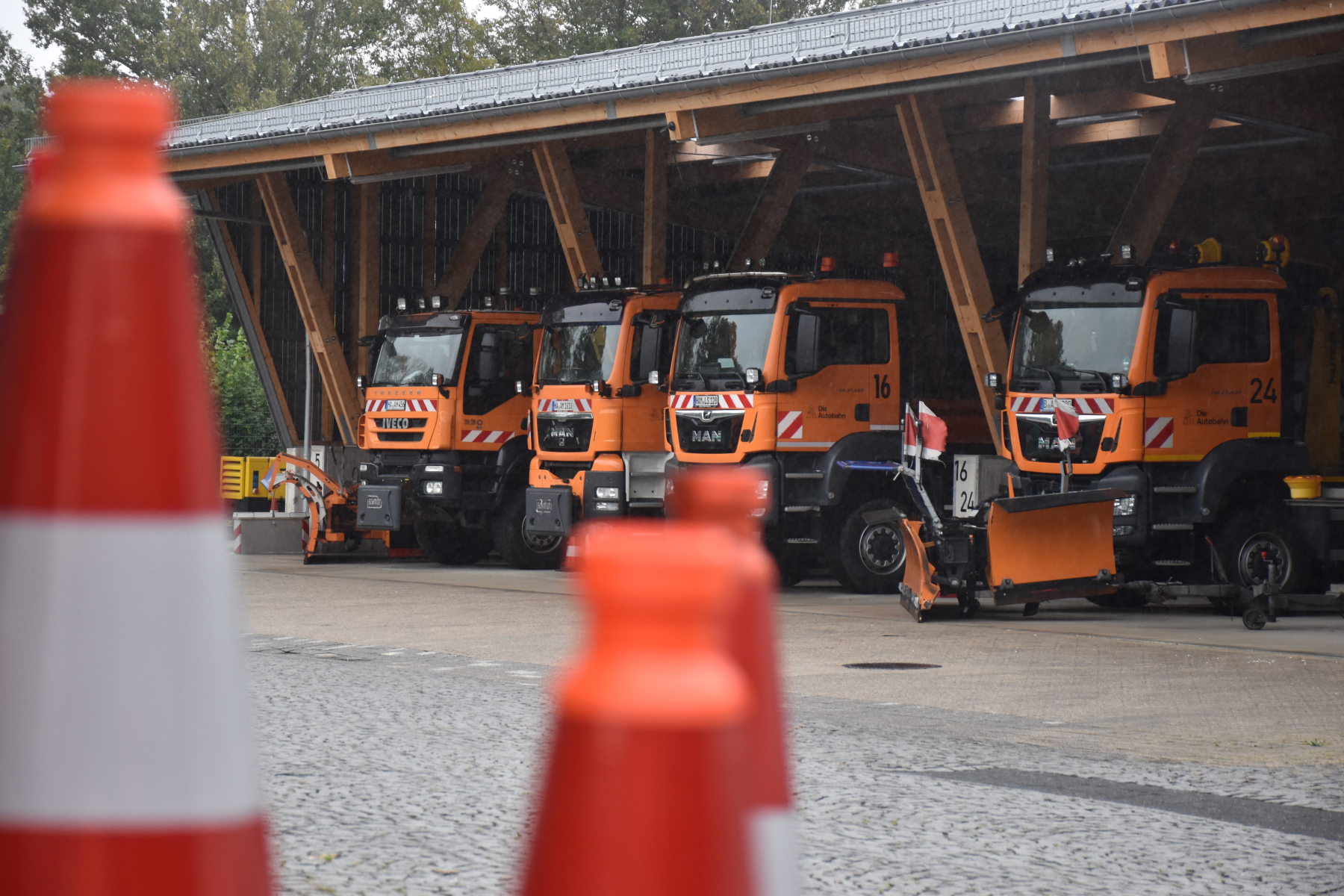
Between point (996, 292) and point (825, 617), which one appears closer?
point (825, 617)

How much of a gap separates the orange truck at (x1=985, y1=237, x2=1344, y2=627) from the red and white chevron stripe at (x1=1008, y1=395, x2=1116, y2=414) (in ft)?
0.07

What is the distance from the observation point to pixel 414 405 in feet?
72.5

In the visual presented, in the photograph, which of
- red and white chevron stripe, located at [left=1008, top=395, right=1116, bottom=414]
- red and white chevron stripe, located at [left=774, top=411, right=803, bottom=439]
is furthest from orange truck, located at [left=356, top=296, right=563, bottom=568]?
red and white chevron stripe, located at [left=1008, top=395, right=1116, bottom=414]

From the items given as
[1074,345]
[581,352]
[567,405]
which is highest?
[581,352]

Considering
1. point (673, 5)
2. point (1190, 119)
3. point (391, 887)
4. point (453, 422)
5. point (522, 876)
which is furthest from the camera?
point (673, 5)

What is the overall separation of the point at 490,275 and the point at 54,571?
29.4 metres

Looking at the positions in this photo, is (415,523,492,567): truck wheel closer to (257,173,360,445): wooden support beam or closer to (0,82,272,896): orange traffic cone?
(257,173,360,445): wooden support beam

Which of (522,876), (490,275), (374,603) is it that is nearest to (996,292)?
(490,275)

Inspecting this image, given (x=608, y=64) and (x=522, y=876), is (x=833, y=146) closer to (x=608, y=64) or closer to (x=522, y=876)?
(x=608, y=64)

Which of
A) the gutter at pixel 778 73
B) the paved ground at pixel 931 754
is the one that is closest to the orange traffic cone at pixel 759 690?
the paved ground at pixel 931 754

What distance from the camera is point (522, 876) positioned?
1.15 metres

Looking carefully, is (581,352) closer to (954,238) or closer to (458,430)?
(458,430)

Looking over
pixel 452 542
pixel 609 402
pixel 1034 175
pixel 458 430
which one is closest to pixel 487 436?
pixel 458 430

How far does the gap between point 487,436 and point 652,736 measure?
21.2 metres
